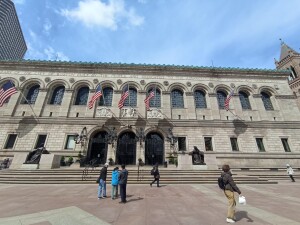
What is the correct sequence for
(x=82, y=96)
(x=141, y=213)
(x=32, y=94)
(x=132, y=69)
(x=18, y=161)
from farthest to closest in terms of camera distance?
1. (x=132, y=69)
2. (x=82, y=96)
3. (x=32, y=94)
4. (x=18, y=161)
5. (x=141, y=213)

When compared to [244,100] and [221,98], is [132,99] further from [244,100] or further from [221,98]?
[244,100]

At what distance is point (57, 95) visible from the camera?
23422mm

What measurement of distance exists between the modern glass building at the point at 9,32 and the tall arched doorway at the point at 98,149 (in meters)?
85.9

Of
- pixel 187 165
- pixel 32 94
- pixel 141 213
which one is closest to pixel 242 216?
pixel 141 213

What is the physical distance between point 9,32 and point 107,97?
96602 mm

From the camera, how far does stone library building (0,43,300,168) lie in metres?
20.3

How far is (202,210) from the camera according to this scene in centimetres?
582

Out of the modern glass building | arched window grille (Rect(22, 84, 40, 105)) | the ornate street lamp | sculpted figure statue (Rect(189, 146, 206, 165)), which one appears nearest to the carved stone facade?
the ornate street lamp

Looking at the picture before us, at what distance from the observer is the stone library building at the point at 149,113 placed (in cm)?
2027

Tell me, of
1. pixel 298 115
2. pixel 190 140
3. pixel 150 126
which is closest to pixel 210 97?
pixel 190 140

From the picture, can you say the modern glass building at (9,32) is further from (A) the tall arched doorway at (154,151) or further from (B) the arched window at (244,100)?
(B) the arched window at (244,100)

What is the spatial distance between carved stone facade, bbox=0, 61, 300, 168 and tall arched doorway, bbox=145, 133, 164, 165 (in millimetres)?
181

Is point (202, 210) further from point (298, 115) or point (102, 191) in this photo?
point (298, 115)

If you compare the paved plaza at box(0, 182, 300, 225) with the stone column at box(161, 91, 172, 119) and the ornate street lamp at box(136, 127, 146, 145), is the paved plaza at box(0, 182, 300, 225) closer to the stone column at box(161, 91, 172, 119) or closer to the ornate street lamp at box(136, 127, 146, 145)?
the ornate street lamp at box(136, 127, 146, 145)
